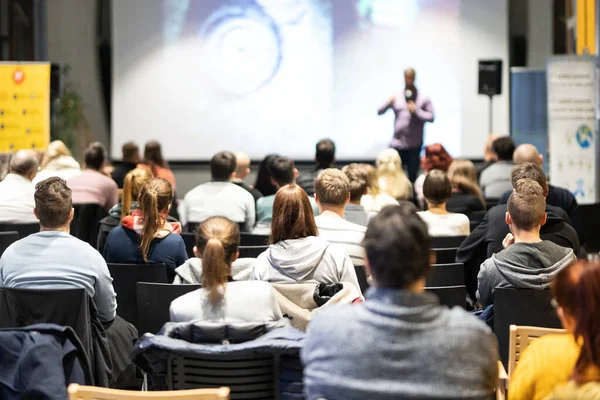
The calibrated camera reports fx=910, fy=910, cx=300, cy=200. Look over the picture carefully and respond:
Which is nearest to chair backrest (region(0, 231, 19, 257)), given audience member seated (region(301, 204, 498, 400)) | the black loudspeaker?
audience member seated (region(301, 204, 498, 400))

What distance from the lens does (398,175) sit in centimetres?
692

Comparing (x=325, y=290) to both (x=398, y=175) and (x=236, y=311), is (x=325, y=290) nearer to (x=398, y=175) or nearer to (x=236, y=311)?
→ (x=236, y=311)

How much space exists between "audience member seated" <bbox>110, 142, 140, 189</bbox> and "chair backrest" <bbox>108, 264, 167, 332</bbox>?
3644 millimetres

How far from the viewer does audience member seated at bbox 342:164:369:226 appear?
5402mm

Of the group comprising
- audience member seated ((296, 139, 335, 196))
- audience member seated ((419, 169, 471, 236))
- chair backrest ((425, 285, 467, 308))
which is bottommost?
chair backrest ((425, 285, 467, 308))

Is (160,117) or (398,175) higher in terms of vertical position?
(160,117)

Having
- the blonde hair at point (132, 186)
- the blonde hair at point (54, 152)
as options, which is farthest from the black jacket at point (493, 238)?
the blonde hair at point (54, 152)

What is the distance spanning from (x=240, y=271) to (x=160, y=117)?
8058mm

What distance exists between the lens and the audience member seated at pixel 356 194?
5402mm

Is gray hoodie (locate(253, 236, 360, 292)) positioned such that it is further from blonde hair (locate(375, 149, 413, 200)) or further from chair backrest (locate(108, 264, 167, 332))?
blonde hair (locate(375, 149, 413, 200))

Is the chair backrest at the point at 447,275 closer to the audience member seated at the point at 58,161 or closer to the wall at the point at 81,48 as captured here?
the audience member seated at the point at 58,161

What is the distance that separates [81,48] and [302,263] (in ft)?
30.8

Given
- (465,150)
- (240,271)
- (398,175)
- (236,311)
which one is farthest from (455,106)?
(236,311)

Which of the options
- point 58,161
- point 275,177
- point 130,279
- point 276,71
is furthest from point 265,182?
point 276,71
